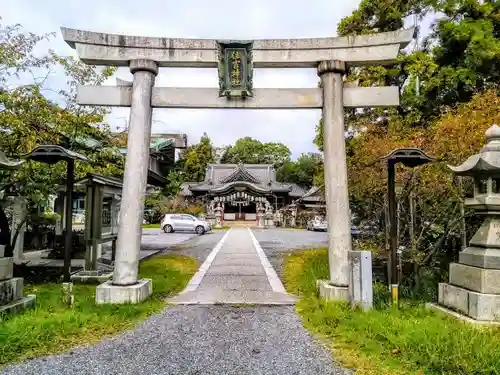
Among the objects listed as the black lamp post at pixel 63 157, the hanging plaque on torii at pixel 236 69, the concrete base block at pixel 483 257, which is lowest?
the concrete base block at pixel 483 257

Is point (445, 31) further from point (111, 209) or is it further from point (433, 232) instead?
point (111, 209)

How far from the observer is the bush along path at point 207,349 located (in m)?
3.54

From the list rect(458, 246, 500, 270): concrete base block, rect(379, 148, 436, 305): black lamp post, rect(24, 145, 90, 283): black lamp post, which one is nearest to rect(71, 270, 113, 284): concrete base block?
rect(24, 145, 90, 283): black lamp post

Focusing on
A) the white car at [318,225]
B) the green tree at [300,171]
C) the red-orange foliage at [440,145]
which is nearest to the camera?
the red-orange foliage at [440,145]

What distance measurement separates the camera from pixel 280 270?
32.5 ft

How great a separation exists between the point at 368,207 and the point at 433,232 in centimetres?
173

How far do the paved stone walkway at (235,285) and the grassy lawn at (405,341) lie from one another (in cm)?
135

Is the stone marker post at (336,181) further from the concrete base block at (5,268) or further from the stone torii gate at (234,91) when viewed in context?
the concrete base block at (5,268)

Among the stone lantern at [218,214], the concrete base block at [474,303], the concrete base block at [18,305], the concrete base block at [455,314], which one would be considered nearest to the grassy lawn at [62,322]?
the concrete base block at [18,305]

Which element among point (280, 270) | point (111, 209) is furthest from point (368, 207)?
point (111, 209)

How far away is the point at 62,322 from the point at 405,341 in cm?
398

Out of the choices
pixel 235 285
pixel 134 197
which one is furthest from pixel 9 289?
pixel 235 285

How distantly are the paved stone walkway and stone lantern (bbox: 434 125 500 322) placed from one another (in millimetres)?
2591

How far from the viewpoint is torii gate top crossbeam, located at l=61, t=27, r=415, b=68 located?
635 cm
